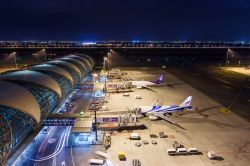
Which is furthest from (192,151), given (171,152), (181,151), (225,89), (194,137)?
(225,89)

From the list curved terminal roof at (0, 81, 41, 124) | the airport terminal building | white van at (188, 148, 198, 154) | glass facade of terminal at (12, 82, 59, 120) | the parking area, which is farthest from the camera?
glass facade of terminal at (12, 82, 59, 120)

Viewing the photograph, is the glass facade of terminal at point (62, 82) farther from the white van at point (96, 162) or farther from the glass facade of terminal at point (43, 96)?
the white van at point (96, 162)

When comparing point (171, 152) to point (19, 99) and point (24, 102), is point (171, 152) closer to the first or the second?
point (24, 102)

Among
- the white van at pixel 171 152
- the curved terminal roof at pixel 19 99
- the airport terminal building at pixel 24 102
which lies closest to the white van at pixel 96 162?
the white van at pixel 171 152

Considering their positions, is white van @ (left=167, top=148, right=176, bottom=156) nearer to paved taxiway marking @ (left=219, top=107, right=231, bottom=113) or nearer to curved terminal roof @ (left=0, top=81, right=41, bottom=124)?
curved terminal roof @ (left=0, top=81, right=41, bottom=124)

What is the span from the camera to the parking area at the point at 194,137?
36.5 metres

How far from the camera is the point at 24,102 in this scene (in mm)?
39250

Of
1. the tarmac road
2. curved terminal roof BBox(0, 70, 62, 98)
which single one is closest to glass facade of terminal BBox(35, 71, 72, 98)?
curved terminal roof BBox(0, 70, 62, 98)

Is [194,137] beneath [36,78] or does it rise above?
beneath

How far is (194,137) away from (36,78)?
3512 cm

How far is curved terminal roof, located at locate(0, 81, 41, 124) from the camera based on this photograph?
36938 millimetres

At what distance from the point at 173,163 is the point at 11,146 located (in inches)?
939

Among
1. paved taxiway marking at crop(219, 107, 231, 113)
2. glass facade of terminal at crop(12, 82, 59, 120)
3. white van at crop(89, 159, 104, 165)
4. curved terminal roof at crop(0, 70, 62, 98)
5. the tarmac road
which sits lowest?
white van at crop(89, 159, 104, 165)

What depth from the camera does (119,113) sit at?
5034cm
